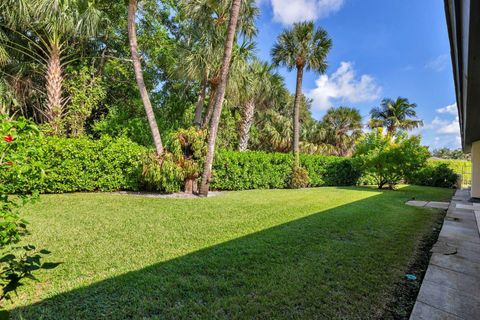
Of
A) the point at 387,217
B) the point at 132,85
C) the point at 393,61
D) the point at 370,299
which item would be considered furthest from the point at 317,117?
the point at 370,299

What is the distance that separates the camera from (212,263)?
128 inches

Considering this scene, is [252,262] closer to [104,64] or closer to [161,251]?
[161,251]

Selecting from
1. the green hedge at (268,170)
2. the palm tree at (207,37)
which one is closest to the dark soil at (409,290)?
the green hedge at (268,170)

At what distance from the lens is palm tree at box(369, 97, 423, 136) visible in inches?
934

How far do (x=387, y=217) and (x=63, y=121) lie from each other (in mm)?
11278

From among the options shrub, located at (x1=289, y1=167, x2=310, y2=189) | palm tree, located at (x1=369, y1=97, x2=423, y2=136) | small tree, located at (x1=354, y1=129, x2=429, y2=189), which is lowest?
shrub, located at (x1=289, y1=167, x2=310, y2=189)

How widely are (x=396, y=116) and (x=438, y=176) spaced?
366 inches

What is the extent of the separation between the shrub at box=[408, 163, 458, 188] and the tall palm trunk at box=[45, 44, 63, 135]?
1957 centimetres

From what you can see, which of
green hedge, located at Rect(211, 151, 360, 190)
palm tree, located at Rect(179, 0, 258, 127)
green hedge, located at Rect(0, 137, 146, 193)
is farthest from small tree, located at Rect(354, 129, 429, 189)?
green hedge, located at Rect(0, 137, 146, 193)

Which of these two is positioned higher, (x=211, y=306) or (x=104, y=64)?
(x=104, y=64)

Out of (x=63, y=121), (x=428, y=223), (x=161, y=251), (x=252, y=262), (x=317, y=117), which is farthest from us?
(x=317, y=117)

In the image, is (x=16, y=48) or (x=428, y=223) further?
(x=16, y=48)

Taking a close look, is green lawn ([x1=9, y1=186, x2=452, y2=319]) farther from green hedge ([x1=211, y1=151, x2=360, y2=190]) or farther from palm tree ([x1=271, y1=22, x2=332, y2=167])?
palm tree ([x1=271, y1=22, x2=332, y2=167])

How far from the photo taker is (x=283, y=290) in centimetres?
263
